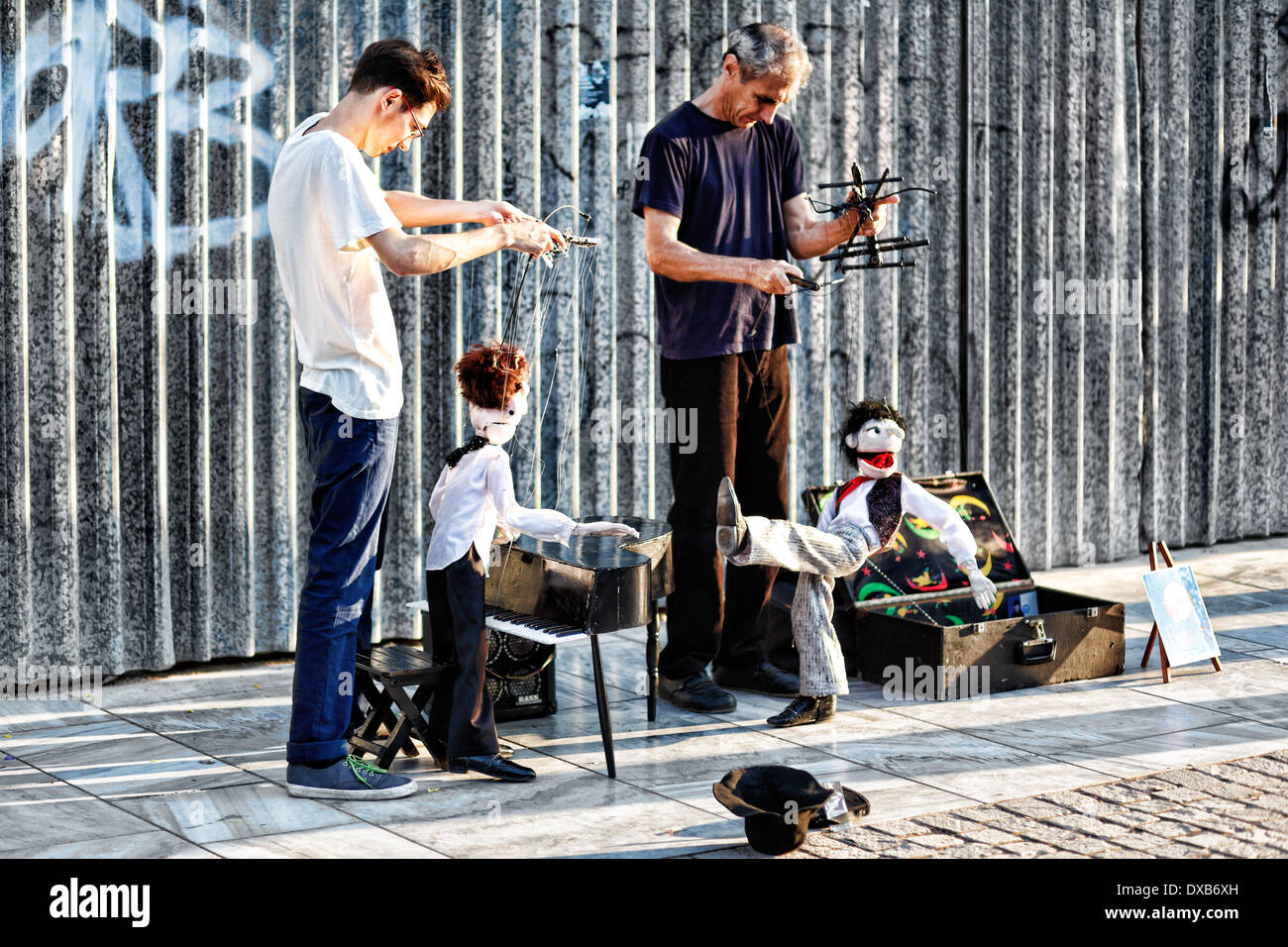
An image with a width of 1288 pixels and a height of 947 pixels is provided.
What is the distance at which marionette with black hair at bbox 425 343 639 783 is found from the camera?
192 inches

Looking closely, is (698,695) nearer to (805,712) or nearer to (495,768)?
(805,712)

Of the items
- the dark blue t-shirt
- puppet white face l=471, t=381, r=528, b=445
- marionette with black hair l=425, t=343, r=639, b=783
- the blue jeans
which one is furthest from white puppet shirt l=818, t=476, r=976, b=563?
the blue jeans

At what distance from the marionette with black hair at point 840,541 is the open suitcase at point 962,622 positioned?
0.21m

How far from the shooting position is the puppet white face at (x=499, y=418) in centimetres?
498

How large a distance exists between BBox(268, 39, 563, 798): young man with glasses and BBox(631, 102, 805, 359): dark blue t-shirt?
1.14 m

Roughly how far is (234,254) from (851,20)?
3427mm

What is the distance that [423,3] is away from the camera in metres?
6.61

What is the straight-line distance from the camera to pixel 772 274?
214 inches

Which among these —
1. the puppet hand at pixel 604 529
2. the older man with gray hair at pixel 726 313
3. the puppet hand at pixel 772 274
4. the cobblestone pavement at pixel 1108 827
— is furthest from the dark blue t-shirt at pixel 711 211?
the cobblestone pavement at pixel 1108 827

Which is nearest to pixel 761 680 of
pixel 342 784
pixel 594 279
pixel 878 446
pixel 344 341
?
pixel 878 446

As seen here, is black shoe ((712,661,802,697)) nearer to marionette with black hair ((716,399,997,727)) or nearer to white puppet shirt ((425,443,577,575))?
marionette with black hair ((716,399,997,727))

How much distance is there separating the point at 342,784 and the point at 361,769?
0.11 meters
